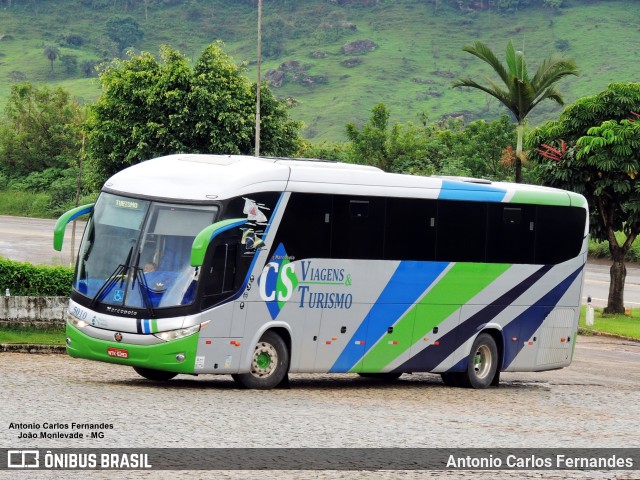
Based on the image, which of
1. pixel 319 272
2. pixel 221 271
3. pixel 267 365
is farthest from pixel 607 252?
pixel 221 271

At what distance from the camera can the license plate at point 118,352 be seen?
61.3 ft

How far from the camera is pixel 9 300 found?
1103 inches

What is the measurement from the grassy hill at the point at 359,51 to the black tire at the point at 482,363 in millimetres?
115907

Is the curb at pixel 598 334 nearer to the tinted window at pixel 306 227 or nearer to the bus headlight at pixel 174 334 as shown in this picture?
the tinted window at pixel 306 227

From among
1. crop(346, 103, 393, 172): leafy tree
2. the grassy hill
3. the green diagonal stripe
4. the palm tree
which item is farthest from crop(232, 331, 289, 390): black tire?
the grassy hill

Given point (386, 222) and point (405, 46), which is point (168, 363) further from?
point (405, 46)

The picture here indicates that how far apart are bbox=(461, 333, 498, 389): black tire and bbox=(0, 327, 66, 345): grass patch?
9106 millimetres

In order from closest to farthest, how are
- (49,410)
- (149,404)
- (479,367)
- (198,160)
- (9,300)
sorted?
(49,410) < (149,404) < (198,160) < (479,367) < (9,300)

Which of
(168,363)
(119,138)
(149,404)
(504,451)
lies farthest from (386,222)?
(119,138)

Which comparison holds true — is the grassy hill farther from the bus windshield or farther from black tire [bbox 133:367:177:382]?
the bus windshield

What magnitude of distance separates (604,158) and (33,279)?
21.1 metres

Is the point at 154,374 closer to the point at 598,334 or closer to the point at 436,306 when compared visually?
the point at 436,306

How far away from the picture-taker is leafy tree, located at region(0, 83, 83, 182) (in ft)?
269

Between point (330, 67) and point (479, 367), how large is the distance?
153 metres
